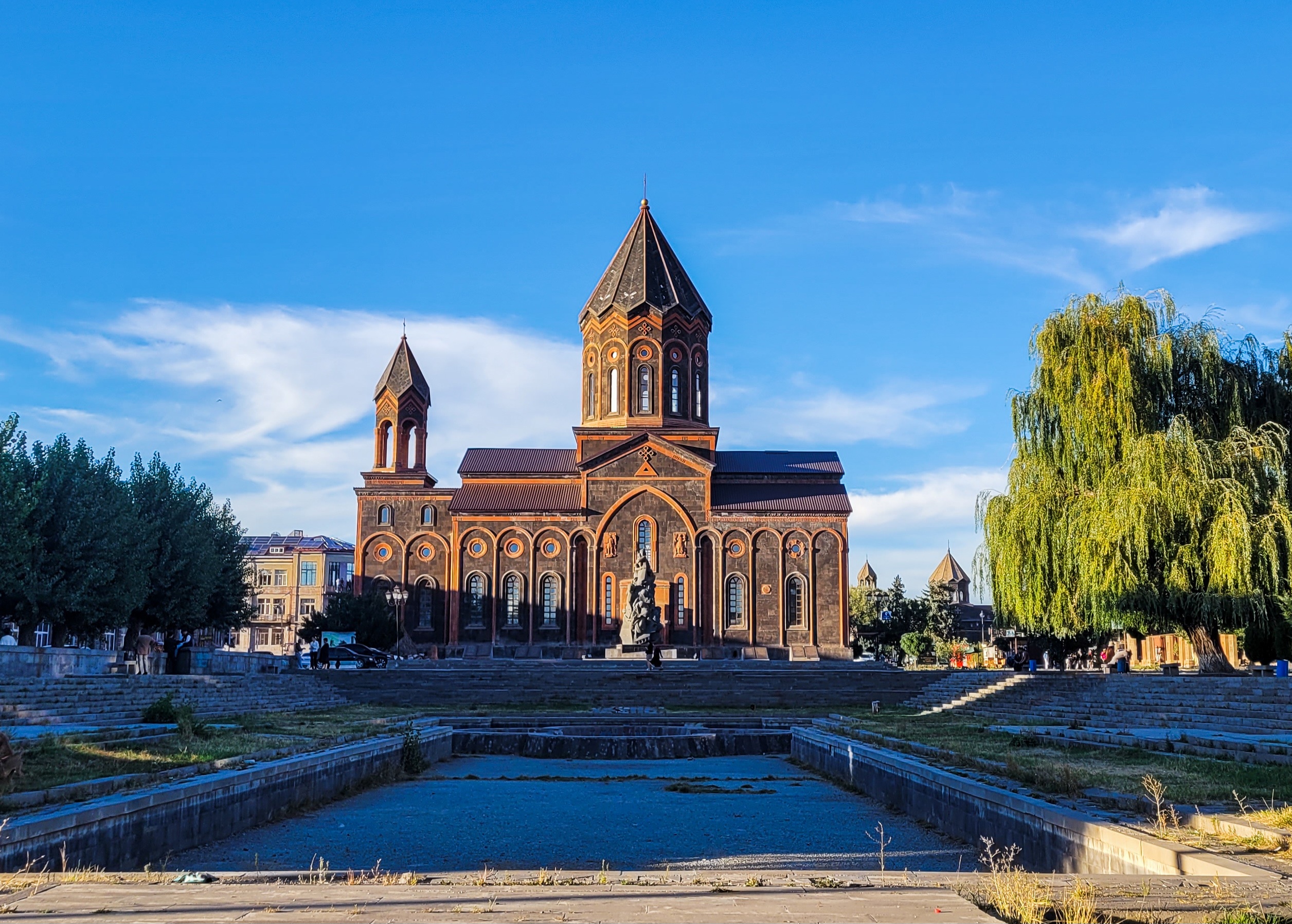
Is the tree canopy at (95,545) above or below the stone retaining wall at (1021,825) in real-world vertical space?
above

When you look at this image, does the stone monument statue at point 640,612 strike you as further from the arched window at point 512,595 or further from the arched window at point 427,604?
the arched window at point 427,604

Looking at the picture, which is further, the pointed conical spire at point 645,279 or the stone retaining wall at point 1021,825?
the pointed conical spire at point 645,279

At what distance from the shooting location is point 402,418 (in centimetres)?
5372

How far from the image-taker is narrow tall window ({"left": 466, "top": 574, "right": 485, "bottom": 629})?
50.2 metres

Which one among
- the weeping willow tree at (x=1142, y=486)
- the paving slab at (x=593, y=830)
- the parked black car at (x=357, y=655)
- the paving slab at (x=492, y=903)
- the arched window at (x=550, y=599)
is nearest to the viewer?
the paving slab at (x=492, y=903)

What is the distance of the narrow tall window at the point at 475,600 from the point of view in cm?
5019

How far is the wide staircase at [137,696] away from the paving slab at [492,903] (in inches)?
507

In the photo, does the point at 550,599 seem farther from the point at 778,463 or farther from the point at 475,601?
the point at 778,463

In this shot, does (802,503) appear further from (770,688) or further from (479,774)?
(479,774)

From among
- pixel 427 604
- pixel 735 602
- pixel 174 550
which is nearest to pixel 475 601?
pixel 427 604

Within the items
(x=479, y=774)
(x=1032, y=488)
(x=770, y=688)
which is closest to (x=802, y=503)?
(x=770, y=688)

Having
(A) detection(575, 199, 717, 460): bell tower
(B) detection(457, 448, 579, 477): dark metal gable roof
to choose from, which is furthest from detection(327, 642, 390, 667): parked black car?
(A) detection(575, 199, 717, 460): bell tower

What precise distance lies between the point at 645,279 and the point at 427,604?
690 inches

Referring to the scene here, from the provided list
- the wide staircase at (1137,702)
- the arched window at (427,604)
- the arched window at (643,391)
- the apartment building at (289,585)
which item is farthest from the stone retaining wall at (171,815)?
the apartment building at (289,585)
